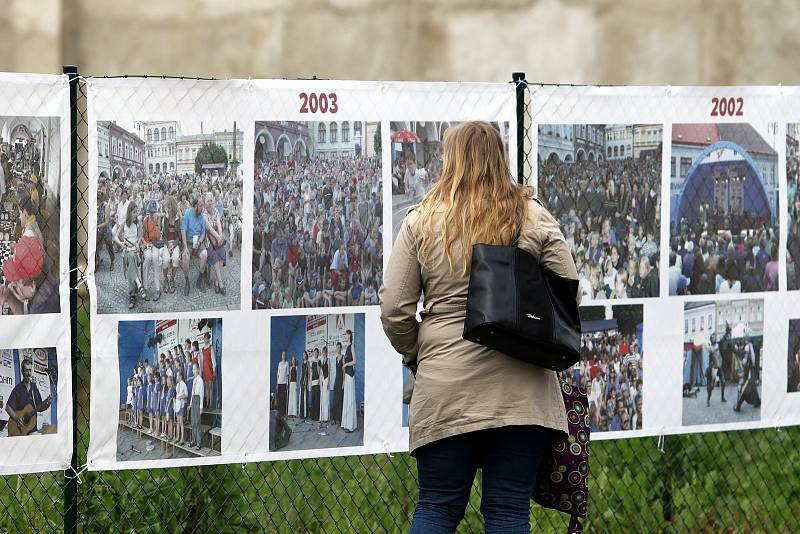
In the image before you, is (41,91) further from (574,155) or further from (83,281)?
(574,155)

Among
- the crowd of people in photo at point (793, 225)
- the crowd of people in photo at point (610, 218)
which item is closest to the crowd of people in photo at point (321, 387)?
the crowd of people in photo at point (610, 218)

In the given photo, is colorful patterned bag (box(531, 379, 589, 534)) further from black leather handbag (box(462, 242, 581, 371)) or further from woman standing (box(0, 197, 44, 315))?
woman standing (box(0, 197, 44, 315))

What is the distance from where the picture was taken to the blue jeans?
3400 mm

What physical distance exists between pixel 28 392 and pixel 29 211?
63cm

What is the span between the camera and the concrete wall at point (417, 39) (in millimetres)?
5969

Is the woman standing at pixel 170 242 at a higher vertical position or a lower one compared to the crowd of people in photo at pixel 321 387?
higher

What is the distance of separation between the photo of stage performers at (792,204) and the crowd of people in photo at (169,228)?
234cm

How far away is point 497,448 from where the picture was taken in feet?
11.2

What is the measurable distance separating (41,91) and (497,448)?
1.95 meters

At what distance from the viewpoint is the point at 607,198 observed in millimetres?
4461

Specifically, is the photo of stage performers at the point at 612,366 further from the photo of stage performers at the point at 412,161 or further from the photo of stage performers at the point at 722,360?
the photo of stage performers at the point at 412,161

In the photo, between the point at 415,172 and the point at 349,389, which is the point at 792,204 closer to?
the point at 415,172

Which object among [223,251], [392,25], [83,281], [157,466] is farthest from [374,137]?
[392,25]

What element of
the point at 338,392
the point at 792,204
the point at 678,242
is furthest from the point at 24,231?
the point at 792,204
